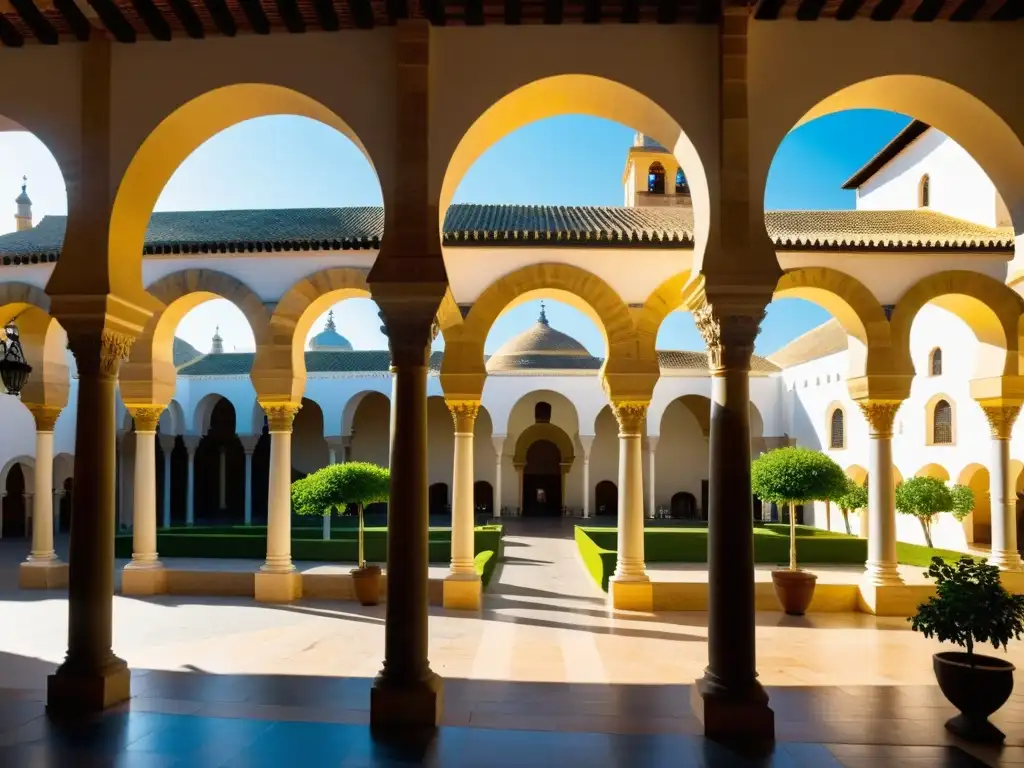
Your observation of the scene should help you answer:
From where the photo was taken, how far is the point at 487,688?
22.2ft

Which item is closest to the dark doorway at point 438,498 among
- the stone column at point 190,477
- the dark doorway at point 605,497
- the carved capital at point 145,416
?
the dark doorway at point 605,497

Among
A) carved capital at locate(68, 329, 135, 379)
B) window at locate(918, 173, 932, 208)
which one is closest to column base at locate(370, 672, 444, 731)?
carved capital at locate(68, 329, 135, 379)

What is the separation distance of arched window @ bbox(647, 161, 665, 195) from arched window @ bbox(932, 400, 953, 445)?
40.5ft

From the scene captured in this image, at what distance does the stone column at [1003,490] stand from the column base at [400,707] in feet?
31.8

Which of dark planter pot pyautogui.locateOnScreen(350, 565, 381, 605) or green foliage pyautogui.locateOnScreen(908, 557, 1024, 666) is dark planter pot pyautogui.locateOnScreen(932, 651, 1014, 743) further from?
dark planter pot pyautogui.locateOnScreen(350, 565, 381, 605)

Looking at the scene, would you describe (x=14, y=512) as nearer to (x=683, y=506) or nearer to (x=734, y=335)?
(x=683, y=506)

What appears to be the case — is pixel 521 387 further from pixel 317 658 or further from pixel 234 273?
pixel 317 658

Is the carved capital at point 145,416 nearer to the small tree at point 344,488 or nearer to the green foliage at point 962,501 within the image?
the small tree at point 344,488

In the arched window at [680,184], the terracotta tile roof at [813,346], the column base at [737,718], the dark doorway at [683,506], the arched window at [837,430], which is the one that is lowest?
the dark doorway at [683,506]

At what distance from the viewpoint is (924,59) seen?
5461mm

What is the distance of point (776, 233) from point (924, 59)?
21.3ft

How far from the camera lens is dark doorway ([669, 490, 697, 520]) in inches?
1170

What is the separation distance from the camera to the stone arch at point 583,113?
550cm

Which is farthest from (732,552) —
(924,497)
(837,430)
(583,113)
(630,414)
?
(837,430)
